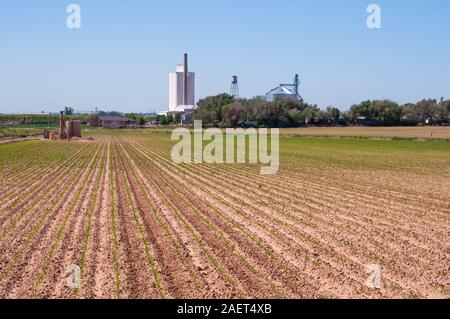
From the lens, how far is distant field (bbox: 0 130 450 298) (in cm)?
819

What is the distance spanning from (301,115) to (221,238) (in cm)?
11603

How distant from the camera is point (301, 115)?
412 feet

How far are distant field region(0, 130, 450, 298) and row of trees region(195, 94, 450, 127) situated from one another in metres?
101

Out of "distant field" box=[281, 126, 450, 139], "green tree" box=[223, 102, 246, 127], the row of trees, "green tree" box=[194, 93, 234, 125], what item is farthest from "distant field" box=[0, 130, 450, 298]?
"green tree" box=[194, 93, 234, 125]

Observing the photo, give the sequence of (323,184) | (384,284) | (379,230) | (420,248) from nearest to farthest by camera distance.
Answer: (384,284) < (420,248) < (379,230) < (323,184)

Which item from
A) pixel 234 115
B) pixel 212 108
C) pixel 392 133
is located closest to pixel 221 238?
pixel 392 133

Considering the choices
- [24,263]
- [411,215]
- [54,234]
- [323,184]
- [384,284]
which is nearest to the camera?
[384,284]

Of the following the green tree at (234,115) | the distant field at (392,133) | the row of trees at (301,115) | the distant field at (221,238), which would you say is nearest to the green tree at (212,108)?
the row of trees at (301,115)

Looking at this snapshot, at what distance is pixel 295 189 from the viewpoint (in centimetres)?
1977

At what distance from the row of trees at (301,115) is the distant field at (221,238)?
101327 millimetres
